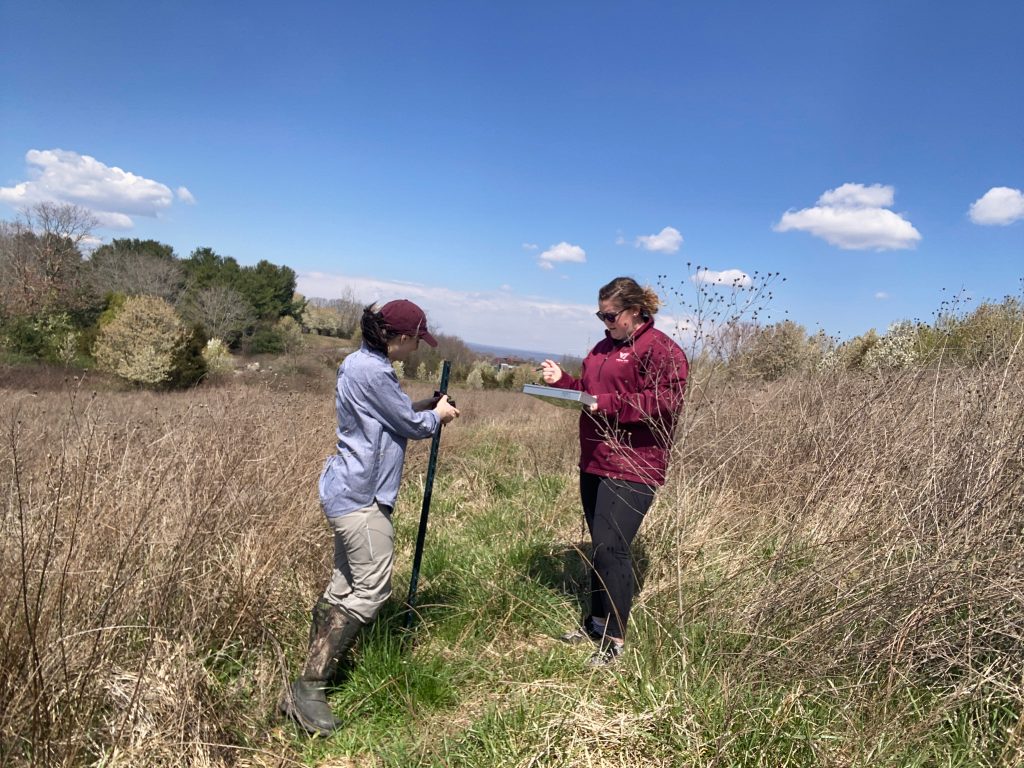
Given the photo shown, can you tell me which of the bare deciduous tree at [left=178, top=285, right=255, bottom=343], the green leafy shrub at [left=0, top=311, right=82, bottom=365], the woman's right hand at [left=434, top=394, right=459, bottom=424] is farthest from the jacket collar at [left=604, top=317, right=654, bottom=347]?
the bare deciduous tree at [left=178, top=285, right=255, bottom=343]

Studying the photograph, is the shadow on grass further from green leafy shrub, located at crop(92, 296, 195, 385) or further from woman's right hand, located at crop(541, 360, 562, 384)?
green leafy shrub, located at crop(92, 296, 195, 385)

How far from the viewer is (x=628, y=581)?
2648mm

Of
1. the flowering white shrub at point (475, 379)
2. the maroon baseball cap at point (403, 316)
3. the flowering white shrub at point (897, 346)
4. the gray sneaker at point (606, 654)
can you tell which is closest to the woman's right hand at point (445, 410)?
the maroon baseball cap at point (403, 316)

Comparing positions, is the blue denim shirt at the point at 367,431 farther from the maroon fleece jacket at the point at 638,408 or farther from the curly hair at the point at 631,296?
the curly hair at the point at 631,296

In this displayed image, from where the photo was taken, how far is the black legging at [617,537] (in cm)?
259

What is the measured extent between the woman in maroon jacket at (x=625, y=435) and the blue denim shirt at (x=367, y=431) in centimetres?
89

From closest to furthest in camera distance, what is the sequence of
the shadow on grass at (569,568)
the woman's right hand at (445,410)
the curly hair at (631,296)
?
1. the woman's right hand at (445,410)
2. the curly hair at (631,296)
3. the shadow on grass at (569,568)

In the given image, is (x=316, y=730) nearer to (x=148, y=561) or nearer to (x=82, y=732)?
(x=82, y=732)

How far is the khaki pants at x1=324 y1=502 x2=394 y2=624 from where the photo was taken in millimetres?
2291

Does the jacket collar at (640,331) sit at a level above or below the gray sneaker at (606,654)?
above

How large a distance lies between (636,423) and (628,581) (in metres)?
0.75

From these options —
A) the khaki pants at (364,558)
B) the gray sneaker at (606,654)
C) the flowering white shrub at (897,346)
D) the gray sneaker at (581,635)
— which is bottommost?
the gray sneaker at (581,635)

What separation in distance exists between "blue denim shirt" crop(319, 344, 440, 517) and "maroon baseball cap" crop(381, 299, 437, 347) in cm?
15

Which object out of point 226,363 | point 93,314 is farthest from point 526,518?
point 93,314
